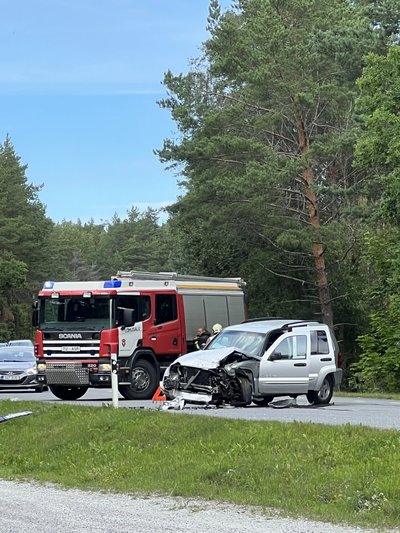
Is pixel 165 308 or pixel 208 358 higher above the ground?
pixel 165 308

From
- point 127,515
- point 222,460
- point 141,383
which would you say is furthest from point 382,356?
point 127,515

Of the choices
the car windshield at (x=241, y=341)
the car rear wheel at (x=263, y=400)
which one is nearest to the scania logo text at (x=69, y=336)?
the car windshield at (x=241, y=341)

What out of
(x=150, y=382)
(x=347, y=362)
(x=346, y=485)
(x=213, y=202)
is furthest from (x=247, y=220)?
(x=346, y=485)

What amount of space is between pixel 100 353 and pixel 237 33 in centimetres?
2531

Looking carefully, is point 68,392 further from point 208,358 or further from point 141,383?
point 208,358

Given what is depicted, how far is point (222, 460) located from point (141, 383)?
12.5 m

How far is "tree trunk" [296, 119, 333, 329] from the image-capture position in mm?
44062

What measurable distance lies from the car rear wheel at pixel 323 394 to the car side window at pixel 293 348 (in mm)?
1066

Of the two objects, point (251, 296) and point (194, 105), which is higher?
point (194, 105)

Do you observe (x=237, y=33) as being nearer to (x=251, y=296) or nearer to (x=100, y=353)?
(x=251, y=296)

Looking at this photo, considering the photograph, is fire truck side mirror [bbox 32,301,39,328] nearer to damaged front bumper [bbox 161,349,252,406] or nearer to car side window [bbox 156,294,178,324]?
car side window [bbox 156,294,178,324]

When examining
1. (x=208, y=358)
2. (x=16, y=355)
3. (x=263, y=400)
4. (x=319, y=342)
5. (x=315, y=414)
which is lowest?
A: (x=315, y=414)

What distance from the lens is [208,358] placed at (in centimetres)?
1998

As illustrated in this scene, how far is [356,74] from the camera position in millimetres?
42531
